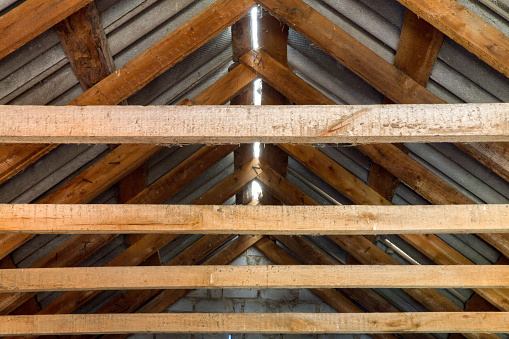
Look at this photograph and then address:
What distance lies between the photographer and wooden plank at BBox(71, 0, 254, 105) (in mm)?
3816

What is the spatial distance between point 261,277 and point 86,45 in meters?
2.28

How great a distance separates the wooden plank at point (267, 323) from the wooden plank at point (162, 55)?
6.92 feet

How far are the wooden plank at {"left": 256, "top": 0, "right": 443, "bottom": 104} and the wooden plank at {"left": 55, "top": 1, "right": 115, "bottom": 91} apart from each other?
1.32 meters

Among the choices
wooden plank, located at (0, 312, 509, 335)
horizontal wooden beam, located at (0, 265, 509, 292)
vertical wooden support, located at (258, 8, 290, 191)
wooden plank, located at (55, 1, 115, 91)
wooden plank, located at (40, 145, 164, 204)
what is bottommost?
wooden plank, located at (0, 312, 509, 335)

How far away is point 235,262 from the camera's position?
850 cm

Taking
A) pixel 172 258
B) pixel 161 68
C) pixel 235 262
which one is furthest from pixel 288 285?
pixel 235 262

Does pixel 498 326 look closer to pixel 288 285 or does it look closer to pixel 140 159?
pixel 288 285

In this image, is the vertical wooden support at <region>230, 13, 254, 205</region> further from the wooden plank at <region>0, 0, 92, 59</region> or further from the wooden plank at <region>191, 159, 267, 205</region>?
the wooden plank at <region>0, 0, 92, 59</region>

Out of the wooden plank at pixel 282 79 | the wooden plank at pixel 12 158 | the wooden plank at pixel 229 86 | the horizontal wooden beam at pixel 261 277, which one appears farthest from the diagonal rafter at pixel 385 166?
the wooden plank at pixel 12 158

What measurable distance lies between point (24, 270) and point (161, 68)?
201 cm

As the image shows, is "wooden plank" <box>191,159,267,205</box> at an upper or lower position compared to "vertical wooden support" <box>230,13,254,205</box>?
lower

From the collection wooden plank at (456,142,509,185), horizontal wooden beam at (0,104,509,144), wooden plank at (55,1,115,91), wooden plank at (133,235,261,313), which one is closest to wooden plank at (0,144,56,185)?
wooden plank at (55,1,115,91)

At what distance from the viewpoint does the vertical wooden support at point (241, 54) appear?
15.2ft

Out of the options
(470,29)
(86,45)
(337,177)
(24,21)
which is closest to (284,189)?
(337,177)
